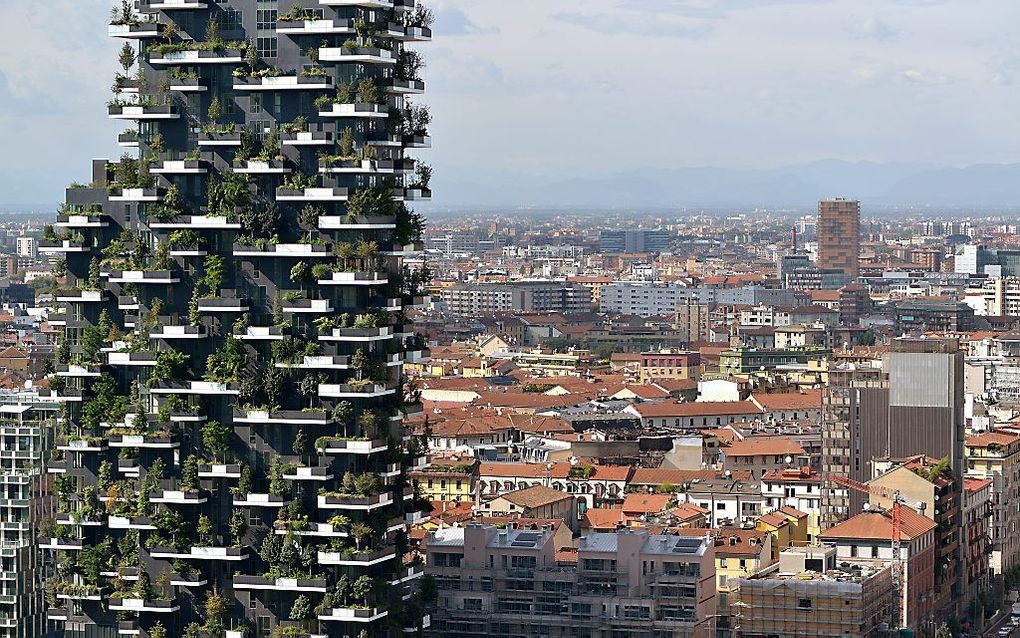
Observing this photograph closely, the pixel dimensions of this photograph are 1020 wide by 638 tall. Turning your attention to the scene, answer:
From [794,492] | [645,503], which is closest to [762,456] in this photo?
[794,492]

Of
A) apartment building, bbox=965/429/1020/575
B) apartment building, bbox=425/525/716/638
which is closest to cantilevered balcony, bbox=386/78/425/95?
apartment building, bbox=425/525/716/638

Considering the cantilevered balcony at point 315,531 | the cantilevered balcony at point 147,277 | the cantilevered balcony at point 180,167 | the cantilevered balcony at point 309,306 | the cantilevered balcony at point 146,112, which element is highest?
the cantilevered balcony at point 146,112

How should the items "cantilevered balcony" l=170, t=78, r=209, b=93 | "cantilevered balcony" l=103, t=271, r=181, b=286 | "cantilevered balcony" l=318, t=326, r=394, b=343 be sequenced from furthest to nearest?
"cantilevered balcony" l=103, t=271, r=181, b=286 < "cantilevered balcony" l=170, t=78, r=209, b=93 < "cantilevered balcony" l=318, t=326, r=394, b=343

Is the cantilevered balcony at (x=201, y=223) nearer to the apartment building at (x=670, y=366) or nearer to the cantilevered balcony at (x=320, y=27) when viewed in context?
the cantilevered balcony at (x=320, y=27)

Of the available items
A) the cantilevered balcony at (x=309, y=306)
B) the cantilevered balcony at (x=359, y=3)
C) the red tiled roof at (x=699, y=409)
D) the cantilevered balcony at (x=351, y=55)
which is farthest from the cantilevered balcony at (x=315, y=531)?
the red tiled roof at (x=699, y=409)

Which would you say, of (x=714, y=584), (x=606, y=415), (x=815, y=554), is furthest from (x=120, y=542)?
(x=606, y=415)

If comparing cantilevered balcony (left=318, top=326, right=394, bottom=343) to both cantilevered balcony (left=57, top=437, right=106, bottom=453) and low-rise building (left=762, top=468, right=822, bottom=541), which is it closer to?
cantilevered balcony (left=57, top=437, right=106, bottom=453)
